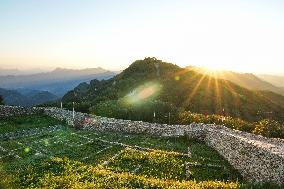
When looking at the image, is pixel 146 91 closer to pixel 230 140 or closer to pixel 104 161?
pixel 230 140

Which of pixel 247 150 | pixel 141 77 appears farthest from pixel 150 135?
pixel 141 77

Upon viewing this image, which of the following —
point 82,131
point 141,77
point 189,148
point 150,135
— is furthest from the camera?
point 141,77

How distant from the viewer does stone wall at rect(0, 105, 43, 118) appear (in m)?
52.3

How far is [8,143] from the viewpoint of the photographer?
36.8m

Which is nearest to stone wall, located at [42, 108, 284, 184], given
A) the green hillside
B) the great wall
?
A: the great wall

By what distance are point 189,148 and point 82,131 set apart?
48.6 feet

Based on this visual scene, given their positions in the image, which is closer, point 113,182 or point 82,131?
point 113,182

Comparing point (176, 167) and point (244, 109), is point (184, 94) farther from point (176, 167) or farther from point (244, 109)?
point (176, 167)

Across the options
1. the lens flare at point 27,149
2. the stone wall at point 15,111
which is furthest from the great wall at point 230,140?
the lens flare at point 27,149

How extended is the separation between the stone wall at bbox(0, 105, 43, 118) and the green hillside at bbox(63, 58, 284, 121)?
26.9ft

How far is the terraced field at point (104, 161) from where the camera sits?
74.0 ft

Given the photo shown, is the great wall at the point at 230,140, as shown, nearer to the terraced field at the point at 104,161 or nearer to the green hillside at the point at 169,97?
the terraced field at the point at 104,161

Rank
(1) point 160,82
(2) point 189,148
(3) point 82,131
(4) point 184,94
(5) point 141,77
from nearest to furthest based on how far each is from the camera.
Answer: (2) point 189,148
(3) point 82,131
(4) point 184,94
(1) point 160,82
(5) point 141,77

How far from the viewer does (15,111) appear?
54125 millimetres
